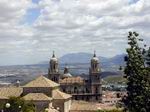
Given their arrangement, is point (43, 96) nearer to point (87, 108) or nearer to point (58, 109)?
point (58, 109)

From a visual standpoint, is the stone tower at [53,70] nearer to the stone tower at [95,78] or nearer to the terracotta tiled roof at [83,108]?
the stone tower at [95,78]

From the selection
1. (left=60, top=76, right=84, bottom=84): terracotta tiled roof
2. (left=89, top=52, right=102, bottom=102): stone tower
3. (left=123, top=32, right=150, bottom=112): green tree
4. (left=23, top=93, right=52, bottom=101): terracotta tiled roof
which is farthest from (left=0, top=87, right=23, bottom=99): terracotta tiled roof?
(left=123, top=32, right=150, bottom=112): green tree

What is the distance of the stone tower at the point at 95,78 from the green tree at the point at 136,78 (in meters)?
84.2

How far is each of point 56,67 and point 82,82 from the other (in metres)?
9.14

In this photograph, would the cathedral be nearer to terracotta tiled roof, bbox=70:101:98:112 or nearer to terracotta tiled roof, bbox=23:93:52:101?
terracotta tiled roof, bbox=70:101:98:112

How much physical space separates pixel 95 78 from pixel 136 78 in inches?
3377

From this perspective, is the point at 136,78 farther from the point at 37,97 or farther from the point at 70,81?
the point at 70,81

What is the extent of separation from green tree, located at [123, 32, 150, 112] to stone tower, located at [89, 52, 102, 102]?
8419 cm

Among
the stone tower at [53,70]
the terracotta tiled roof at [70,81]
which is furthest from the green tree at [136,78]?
the terracotta tiled roof at [70,81]

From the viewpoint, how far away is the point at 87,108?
95.2 m

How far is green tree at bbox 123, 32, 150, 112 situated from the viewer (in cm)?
4484

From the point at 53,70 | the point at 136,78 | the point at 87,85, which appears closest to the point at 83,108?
the point at 53,70

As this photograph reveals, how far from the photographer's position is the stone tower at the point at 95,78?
427 ft

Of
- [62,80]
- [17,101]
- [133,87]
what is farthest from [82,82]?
[133,87]
